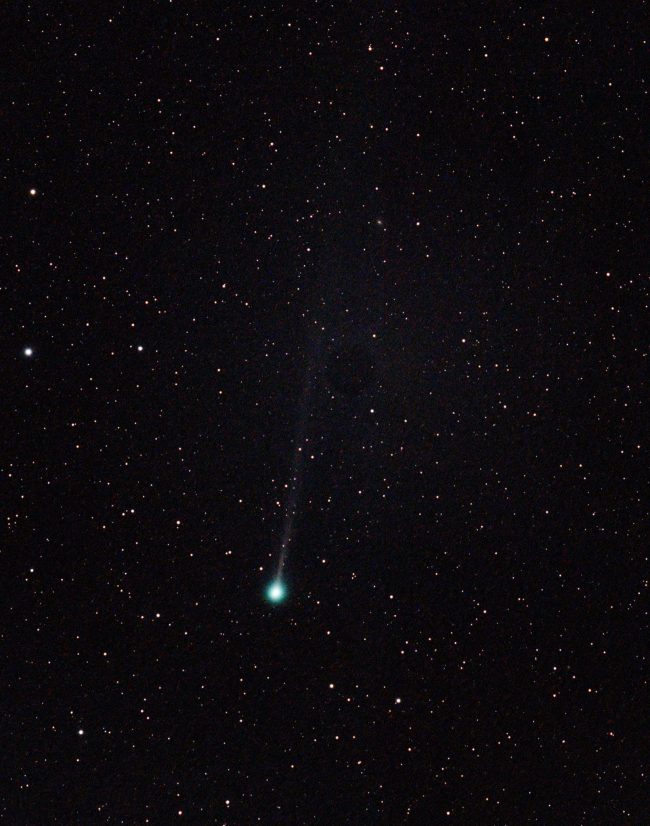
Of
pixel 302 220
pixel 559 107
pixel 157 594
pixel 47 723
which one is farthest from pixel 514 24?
pixel 47 723

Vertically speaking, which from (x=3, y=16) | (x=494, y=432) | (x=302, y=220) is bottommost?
(x=494, y=432)

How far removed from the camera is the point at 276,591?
508 mm

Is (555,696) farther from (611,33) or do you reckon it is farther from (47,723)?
(611,33)

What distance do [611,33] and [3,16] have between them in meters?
0.41

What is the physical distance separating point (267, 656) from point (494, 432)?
0.23 metres

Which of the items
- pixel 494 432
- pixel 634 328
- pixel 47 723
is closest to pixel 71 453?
pixel 47 723

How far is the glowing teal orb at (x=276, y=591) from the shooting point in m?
0.51

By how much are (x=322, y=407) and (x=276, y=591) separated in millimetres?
135

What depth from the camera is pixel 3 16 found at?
47cm

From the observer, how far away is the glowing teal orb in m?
0.51

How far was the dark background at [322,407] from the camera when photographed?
481mm

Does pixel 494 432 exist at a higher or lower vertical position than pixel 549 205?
lower

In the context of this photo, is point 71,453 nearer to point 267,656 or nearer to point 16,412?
point 16,412

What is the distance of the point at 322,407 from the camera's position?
501 millimetres
